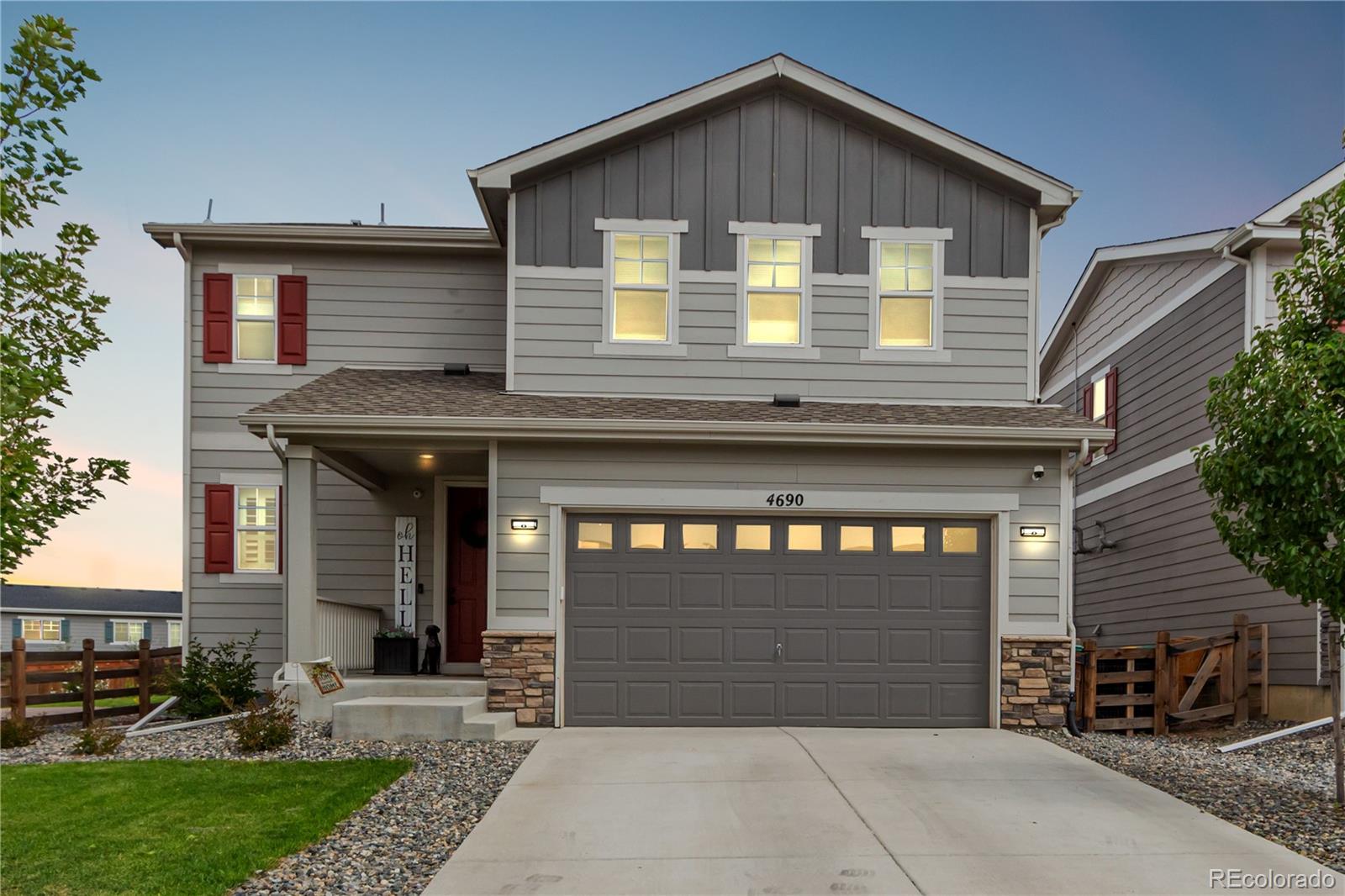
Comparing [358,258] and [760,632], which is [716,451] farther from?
[358,258]

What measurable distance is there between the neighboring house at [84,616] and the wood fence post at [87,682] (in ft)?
56.5

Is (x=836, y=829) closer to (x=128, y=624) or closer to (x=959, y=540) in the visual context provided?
(x=959, y=540)

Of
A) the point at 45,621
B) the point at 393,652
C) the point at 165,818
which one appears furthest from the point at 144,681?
the point at 45,621

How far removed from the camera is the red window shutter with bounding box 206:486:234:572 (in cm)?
1123

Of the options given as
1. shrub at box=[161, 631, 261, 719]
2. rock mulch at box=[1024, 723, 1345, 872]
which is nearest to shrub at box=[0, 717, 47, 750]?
shrub at box=[161, 631, 261, 719]

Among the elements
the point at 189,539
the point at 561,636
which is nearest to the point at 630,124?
the point at 561,636

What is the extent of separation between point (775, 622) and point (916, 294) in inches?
160

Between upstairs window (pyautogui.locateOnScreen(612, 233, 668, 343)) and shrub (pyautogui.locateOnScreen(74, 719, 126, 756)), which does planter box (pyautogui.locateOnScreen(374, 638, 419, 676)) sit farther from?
upstairs window (pyautogui.locateOnScreen(612, 233, 668, 343))

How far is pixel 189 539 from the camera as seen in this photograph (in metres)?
11.3

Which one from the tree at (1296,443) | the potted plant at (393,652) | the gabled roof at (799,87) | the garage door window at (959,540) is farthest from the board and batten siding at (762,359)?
the tree at (1296,443)

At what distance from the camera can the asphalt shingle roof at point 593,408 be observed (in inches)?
361

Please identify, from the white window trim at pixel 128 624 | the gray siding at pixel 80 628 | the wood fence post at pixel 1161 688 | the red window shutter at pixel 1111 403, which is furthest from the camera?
the white window trim at pixel 128 624

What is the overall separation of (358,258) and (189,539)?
13.4 ft

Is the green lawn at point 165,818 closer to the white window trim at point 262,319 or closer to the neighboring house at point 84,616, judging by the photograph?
the white window trim at point 262,319
